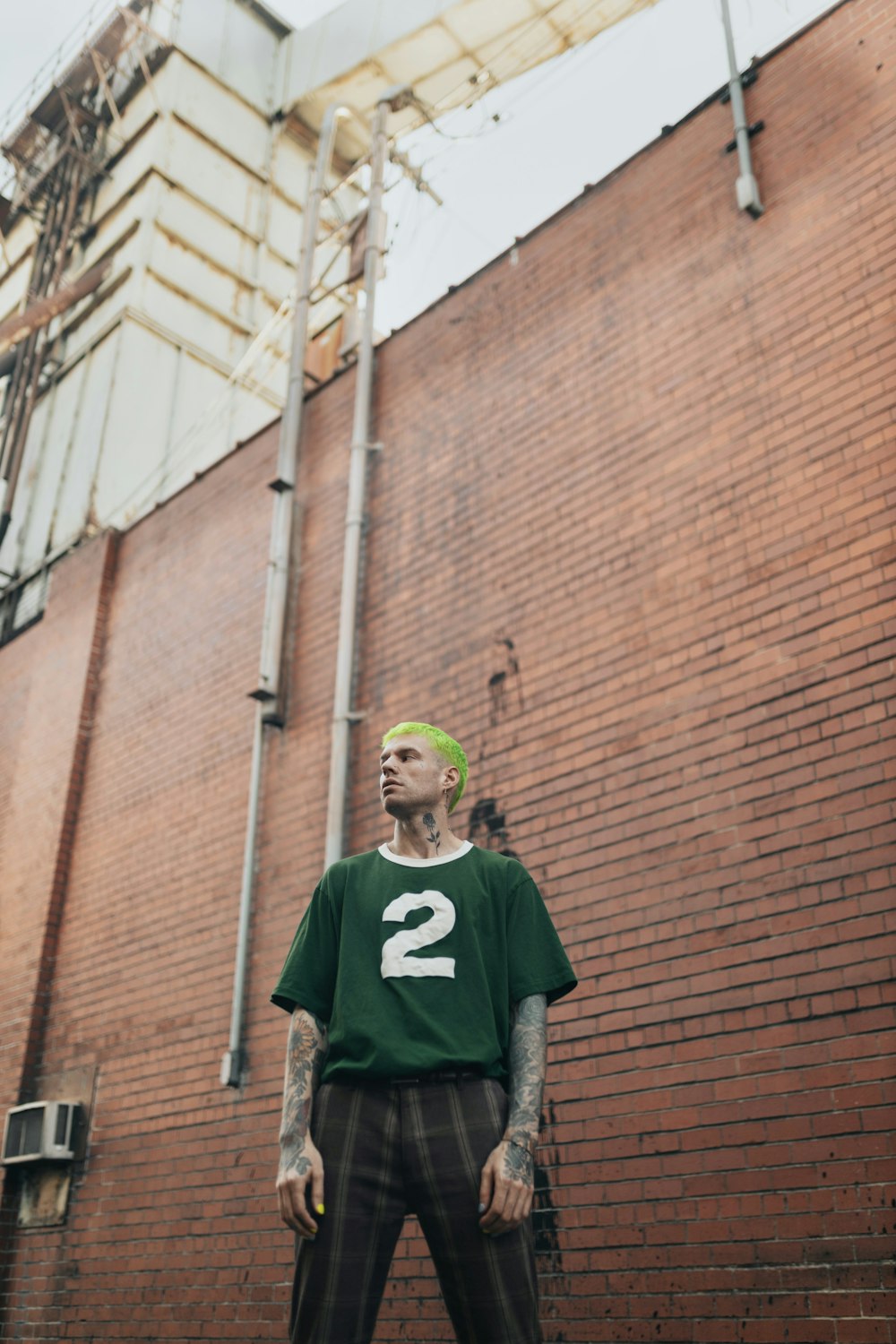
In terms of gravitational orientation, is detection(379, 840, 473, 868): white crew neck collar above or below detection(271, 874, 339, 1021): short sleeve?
above

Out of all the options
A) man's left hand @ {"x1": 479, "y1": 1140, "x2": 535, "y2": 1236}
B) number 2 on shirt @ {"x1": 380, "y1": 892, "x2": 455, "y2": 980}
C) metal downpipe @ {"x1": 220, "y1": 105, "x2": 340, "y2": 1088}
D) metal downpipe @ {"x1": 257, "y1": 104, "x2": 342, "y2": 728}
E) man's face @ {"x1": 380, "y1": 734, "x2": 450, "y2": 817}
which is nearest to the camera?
man's left hand @ {"x1": 479, "y1": 1140, "x2": 535, "y2": 1236}

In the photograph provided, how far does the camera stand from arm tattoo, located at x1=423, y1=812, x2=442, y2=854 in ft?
9.52

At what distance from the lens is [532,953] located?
Result: 108 inches

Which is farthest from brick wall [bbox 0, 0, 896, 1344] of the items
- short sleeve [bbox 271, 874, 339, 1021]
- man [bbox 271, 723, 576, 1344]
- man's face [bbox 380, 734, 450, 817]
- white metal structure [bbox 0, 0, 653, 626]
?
white metal structure [bbox 0, 0, 653, 626]

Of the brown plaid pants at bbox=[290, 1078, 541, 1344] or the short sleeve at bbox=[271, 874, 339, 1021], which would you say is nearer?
the brown plaid pants at bbox=[290, 1078, 541, 1344]

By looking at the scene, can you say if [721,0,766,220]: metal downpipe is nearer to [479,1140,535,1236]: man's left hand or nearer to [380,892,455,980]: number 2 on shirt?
[380,892,455,980]: number 2 on shirt

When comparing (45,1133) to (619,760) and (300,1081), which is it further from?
(300,1081)

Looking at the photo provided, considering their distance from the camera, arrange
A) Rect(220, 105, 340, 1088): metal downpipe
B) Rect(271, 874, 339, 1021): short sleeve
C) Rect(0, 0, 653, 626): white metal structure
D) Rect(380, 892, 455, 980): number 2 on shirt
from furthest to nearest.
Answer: Rect(0, 0, 653, 626): white metal structure < Rect(220, 105, 340, 1088): metal downpipe < Rect(271, 874, 339, 1021): short sleeve < Rect(380, 892, 455, 980): number 2 on shirt

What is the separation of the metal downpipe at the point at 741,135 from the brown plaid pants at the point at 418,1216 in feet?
14.6

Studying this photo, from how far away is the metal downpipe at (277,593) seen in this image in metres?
6.32

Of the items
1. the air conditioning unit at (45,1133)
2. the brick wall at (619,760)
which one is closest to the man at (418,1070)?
the brick wall at (619,760)

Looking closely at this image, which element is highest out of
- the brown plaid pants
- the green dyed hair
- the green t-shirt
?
the green dyed hair

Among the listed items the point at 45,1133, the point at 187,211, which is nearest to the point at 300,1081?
the point at 45,1133

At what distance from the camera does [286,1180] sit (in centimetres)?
242
